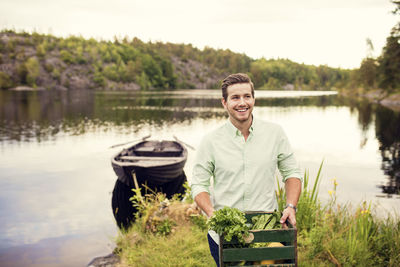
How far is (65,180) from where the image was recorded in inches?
725

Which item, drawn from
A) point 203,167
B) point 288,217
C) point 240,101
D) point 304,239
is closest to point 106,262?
point 304,239

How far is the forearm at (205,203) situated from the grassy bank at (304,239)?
3700 millimetres

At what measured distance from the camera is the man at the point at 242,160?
2.94m

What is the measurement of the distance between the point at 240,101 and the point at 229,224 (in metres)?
1.04

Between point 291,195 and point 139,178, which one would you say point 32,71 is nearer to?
point 139,178

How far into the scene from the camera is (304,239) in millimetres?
6965

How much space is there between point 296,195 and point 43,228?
38.6ft

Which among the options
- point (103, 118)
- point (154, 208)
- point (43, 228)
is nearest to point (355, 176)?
point (154, 208)

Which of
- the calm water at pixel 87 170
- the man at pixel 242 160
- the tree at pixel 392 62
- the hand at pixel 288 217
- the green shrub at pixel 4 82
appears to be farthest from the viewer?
the green shrub at pixel 4 82

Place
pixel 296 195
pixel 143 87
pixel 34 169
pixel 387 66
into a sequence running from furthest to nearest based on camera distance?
pixel 143 87, pixel 387 66, pixel 34 169, pixel 296 195

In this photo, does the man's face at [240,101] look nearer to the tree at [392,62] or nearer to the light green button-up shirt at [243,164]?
the light green button-up shirt at [243,164]

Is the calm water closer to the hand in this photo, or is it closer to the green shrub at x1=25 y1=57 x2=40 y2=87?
the hand

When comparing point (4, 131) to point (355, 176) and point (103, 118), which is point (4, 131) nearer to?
point (103, 118)

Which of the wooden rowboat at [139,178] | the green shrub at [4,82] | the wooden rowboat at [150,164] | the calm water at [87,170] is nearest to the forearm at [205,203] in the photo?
the calm water at [87,170]
